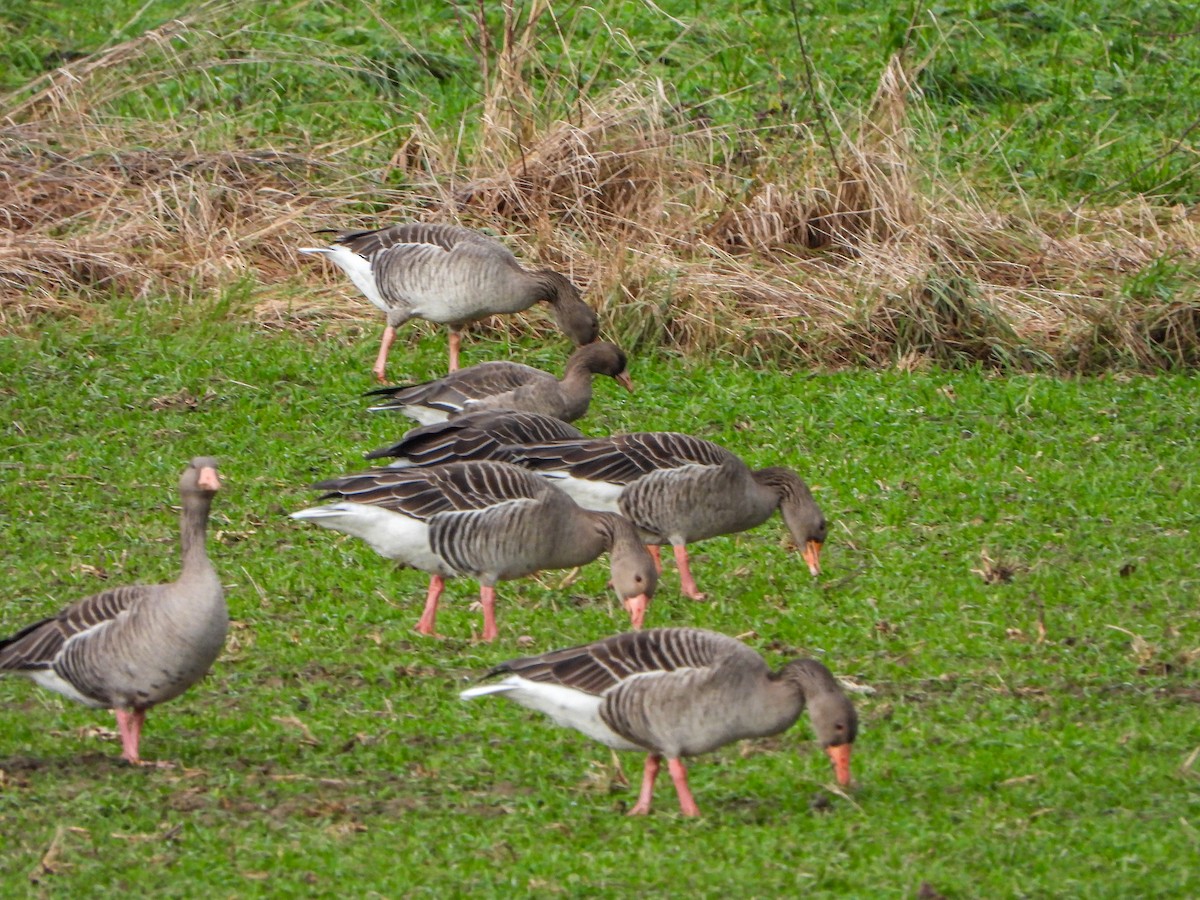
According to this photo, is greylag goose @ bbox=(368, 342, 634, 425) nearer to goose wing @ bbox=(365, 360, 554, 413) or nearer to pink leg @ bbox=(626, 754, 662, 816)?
goose wing @ bbox=(365, 360, 554, 413)

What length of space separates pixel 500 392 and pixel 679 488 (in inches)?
91.5

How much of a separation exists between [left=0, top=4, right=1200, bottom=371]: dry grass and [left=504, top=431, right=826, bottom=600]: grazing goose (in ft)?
12.5

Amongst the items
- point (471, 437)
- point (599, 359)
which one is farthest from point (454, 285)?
point (471, 437)

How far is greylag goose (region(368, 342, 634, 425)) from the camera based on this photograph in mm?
10266

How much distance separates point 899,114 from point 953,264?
207cm

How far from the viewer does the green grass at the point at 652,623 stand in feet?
18.2

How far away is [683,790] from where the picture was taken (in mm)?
5879

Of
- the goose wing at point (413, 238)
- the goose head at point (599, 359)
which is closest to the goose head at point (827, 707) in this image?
the goose head at point (599, 359)

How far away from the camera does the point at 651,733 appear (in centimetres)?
577

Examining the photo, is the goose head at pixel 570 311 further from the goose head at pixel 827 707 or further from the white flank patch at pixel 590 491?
the goose head at pixel 827 707

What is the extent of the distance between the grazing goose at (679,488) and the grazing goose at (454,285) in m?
3.31

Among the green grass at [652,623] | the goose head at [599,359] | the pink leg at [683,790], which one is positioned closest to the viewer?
the green grass at [652,623]

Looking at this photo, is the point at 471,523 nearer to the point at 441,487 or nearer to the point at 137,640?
the point at 441,487

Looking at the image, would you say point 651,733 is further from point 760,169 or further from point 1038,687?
point 760,169
